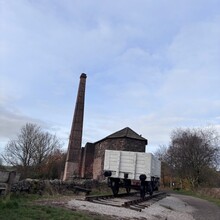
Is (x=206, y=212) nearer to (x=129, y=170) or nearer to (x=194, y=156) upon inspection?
(x=129, y=170)

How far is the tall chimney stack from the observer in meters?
41.7

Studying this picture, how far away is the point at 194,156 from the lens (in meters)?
48.2

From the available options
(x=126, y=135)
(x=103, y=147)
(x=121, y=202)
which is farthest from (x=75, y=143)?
(x=121, y=202)

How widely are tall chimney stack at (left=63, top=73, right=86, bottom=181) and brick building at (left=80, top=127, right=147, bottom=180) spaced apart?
326 centimetres

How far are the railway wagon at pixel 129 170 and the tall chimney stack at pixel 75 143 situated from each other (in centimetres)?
2420

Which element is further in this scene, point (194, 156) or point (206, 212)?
point (194, 156)

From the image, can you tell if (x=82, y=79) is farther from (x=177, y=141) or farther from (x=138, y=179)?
(x=138, y=179)

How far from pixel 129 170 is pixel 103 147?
87.6ft

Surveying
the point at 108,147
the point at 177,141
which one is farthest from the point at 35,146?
the point at 177,141

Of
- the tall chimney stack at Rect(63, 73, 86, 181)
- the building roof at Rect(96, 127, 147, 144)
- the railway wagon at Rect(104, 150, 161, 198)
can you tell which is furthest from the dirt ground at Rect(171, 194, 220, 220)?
the tall chimney stack at Rect(63, 73, 86, 181)

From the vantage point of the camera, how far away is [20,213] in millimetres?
7168

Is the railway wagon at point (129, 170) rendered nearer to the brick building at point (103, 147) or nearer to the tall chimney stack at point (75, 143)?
the brick building at point (103, 147)

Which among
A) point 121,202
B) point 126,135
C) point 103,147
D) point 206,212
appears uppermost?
point 126,135

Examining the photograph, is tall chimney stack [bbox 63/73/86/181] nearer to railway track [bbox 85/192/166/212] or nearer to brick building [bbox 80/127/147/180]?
brick building [bbox 80/127/147/180]
